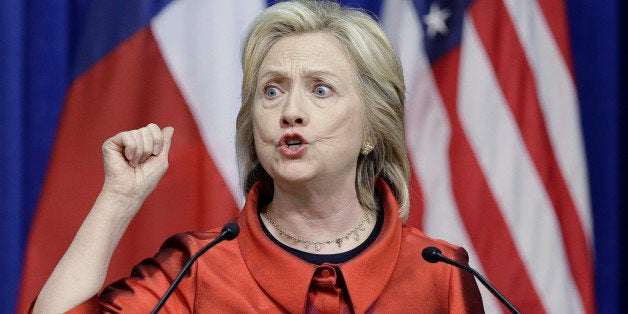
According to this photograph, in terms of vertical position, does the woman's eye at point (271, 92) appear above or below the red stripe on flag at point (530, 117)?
above

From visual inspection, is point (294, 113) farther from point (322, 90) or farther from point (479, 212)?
point (479, 212)

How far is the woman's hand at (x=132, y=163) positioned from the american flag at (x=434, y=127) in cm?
72

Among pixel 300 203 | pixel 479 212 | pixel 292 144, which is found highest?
pixel 292 144

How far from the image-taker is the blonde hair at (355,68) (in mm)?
1983

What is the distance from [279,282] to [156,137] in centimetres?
36

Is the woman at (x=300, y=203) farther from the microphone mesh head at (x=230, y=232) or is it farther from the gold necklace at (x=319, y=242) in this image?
the microphone mesh head at (x=230, y=232)

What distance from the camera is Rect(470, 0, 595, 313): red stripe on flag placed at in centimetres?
278

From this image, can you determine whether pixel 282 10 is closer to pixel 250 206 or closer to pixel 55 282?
pixel 250 206

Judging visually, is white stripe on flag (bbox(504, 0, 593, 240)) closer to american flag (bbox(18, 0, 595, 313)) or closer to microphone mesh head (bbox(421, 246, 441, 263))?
american flag (bbox(18, 0, 595, 313))

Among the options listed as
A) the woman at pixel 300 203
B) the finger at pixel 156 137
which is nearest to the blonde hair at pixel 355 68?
the woman at pixel 300 203

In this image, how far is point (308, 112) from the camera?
6.12ft

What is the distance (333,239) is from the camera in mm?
1975

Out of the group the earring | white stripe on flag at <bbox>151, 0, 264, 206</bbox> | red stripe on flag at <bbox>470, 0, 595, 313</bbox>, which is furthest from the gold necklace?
red stripe on flag at <bbox>470, 0, 595, 313</bbox>

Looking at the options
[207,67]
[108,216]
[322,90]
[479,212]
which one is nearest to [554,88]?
[479,212]
